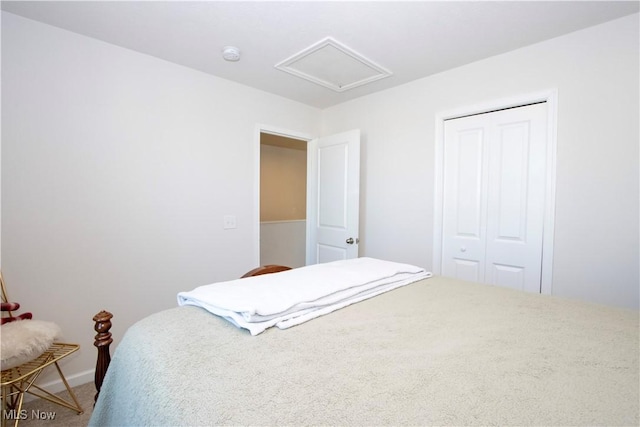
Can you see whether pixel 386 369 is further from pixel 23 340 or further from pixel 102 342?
pixel 23 340

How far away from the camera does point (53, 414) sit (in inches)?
69.3

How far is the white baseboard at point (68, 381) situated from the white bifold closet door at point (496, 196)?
2795 millimetres

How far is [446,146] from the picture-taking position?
260 centimetres

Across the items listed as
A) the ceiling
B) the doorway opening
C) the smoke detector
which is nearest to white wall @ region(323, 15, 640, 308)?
the ceiling

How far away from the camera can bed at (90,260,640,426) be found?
592mm

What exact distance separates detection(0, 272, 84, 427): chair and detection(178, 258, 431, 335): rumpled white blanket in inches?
36.9

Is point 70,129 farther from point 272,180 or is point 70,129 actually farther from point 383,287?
point 272,180

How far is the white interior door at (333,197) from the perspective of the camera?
3043 mm

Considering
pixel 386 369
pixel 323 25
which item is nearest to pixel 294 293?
pixel 386 369

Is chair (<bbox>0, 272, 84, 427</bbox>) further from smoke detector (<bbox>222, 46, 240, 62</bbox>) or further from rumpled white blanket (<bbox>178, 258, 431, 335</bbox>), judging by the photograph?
smoke detector (<bbox>222, 46, 240, 62</bbox>)
